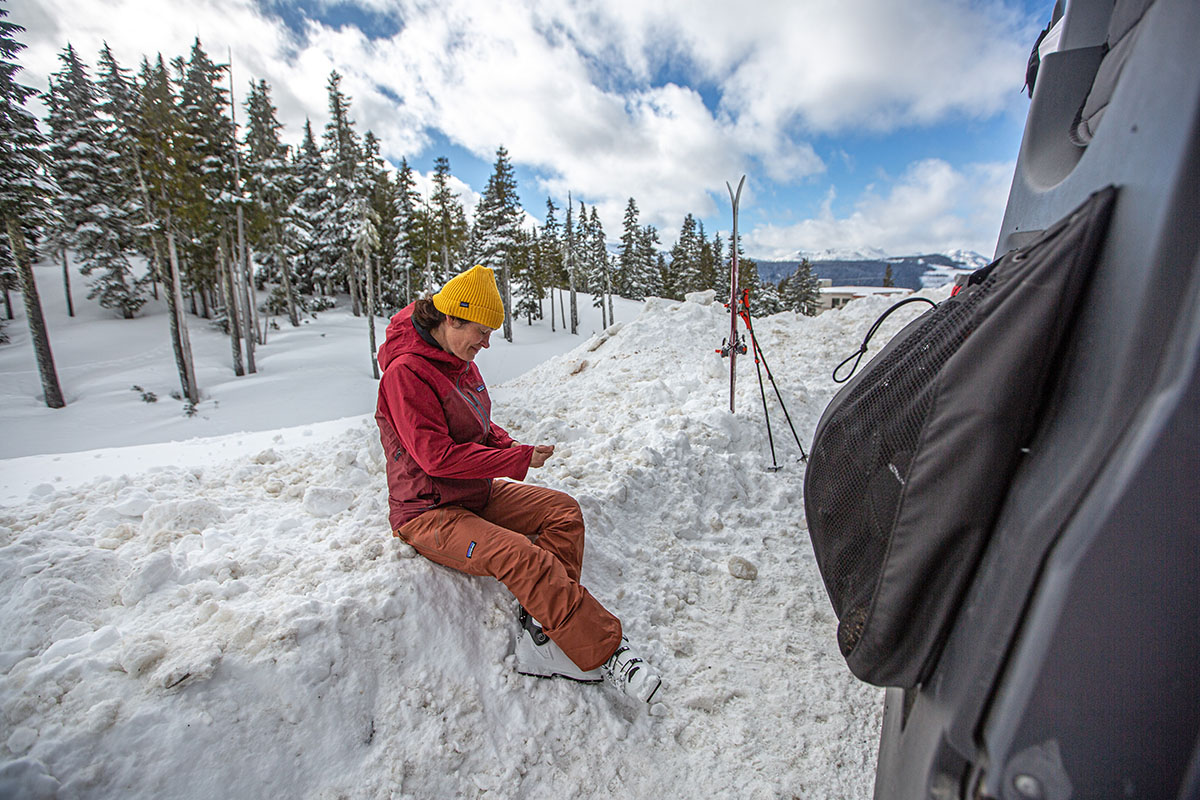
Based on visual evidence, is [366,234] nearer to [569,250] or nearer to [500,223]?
[500,223]

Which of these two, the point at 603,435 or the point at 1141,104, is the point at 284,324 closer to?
the point at 603,435

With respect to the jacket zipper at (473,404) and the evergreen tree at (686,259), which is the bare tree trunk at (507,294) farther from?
the jacket zipper at (473,404)

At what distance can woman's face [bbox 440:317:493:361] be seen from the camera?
2.77m

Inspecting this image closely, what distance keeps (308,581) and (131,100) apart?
27617 millimetres

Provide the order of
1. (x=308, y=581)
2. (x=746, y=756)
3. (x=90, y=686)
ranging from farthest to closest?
(x=308, y=581) → (x=746, y=756) → (x=90, y=686)

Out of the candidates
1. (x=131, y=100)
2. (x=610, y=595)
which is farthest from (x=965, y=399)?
(x=131, y=100)

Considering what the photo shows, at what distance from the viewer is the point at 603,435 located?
5457 millimetres

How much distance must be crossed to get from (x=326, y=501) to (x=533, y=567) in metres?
1.92

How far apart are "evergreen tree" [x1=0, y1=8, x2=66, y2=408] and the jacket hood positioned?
97.5 inches

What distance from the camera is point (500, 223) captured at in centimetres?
3450

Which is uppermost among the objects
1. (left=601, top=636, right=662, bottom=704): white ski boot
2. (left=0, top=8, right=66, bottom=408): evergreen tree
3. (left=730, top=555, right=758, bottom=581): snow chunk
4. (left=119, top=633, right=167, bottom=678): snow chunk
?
(left=0, top=8, right=66, bottom=408): evergreen tree

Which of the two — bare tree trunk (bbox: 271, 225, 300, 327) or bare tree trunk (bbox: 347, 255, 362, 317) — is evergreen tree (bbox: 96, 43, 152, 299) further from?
bare tree trunk (bbox: 347, 255, 362, 317)

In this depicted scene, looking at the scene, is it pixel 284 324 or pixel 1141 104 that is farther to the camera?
pixel 284 324

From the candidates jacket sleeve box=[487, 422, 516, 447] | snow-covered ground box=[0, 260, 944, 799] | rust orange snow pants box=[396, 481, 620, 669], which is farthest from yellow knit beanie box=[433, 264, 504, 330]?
snow-covered ground box=[0, 260, 944, 799]
